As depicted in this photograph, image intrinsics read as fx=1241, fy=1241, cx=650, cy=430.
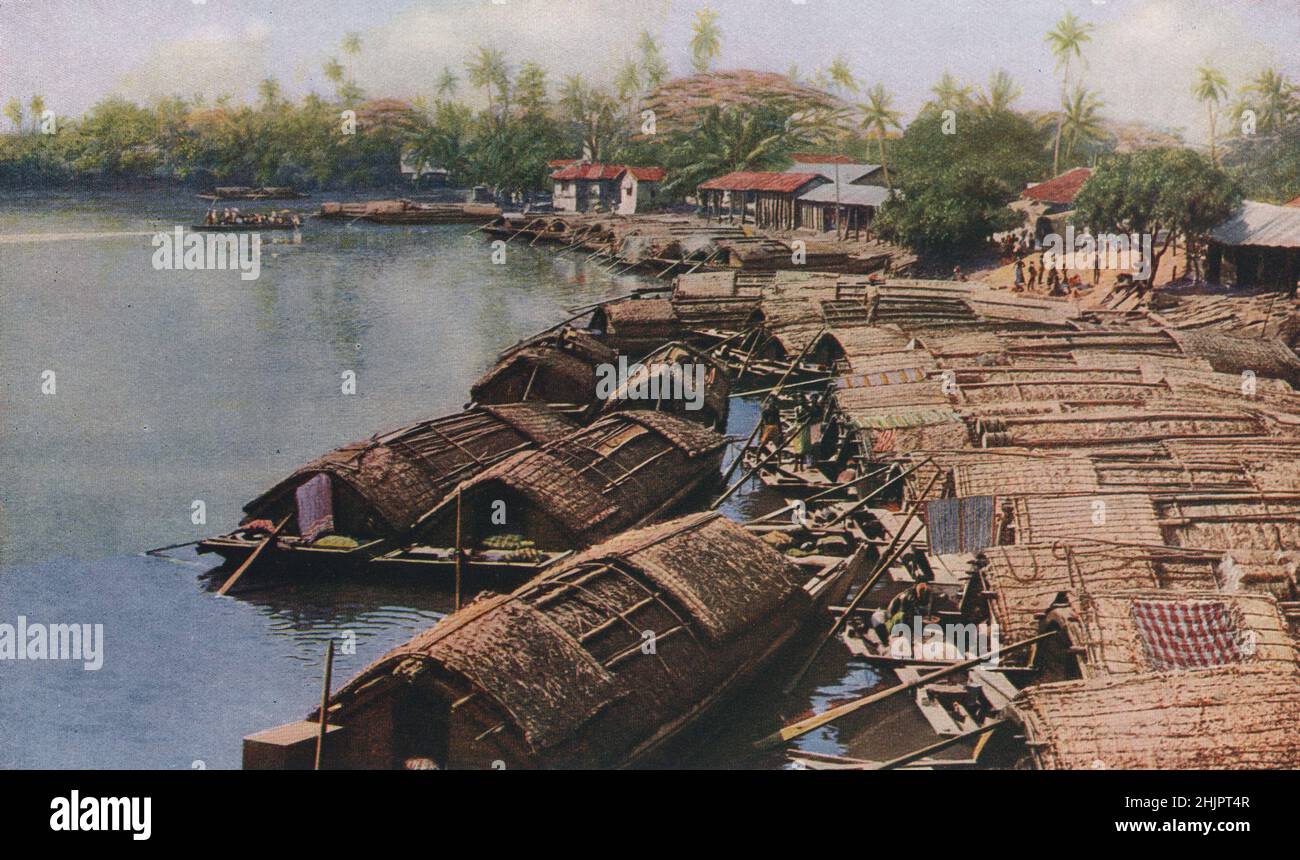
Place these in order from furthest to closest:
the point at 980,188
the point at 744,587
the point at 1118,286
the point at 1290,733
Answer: the point at 980,188 → the point at 1118,286 → the point at 744,587 → the point at 1290,733

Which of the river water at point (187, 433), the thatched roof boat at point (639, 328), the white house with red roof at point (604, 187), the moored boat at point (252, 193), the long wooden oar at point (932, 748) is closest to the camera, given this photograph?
the long wooden oar at point (932, 748)

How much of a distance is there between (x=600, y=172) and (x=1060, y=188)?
29502mm

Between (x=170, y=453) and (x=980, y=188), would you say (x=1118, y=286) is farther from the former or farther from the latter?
(x=170, y=453)

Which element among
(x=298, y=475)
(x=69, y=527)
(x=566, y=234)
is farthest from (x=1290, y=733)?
(x=566, y=234)

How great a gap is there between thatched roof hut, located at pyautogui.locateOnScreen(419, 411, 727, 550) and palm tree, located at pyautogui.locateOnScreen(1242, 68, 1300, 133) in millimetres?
10531

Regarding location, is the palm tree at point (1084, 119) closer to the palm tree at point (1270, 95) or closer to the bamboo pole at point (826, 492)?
the palm tree at point (1270, 95)

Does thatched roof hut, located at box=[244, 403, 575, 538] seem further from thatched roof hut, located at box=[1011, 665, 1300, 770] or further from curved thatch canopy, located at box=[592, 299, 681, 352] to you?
curved thatch canopy, located at box=[592, 299, 681, 352]

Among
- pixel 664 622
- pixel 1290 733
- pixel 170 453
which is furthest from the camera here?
pixel 170 453

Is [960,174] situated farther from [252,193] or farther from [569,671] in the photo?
[252,193]

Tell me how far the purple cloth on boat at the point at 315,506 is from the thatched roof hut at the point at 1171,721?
11105 mm

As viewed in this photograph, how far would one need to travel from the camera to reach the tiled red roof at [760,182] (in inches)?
2093

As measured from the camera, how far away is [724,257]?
4897 cm

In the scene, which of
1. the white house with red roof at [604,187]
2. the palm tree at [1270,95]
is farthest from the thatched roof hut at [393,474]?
the white house with red roof at [604,187]
